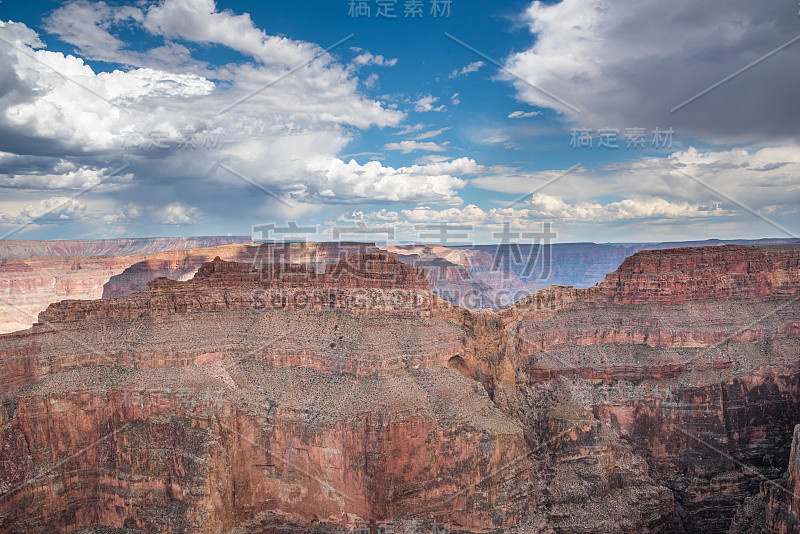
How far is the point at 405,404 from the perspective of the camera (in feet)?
109

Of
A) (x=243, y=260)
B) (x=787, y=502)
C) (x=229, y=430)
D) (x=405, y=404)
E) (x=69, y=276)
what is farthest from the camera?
(x=69, y=276)

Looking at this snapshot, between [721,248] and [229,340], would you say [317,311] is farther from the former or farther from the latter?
[721,248]

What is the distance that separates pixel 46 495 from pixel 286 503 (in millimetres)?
13685

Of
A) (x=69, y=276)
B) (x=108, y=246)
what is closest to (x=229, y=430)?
(x=69, y=276)

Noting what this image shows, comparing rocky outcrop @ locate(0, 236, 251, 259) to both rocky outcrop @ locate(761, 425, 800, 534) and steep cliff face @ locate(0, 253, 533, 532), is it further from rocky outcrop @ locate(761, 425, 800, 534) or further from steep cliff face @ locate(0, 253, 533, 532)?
rocky outcrop @ locate(761, 425, 800, 534)

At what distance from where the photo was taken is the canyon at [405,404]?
30953 millimetres

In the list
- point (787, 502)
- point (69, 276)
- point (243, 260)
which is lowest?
point (787, 502)

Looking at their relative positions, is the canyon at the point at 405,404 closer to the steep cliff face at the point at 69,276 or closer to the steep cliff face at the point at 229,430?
the steep cliff face at the point at 229,430

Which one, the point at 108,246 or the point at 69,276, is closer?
the point at 69,276

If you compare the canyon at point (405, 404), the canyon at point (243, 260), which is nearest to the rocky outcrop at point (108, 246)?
the canyon at point (243, 260)

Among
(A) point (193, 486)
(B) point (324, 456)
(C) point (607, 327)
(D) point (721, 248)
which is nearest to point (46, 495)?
(A) point (193, 486)

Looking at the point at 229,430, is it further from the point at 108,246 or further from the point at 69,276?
the point at 108,246

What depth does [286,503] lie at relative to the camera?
105 ft

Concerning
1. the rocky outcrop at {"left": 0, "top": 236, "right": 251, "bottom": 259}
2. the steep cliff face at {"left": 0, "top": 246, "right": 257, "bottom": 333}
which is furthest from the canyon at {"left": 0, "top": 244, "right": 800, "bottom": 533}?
the rocky outcrop at {"left": 0, "top": 236, "right": 251, "bottom": 259}
